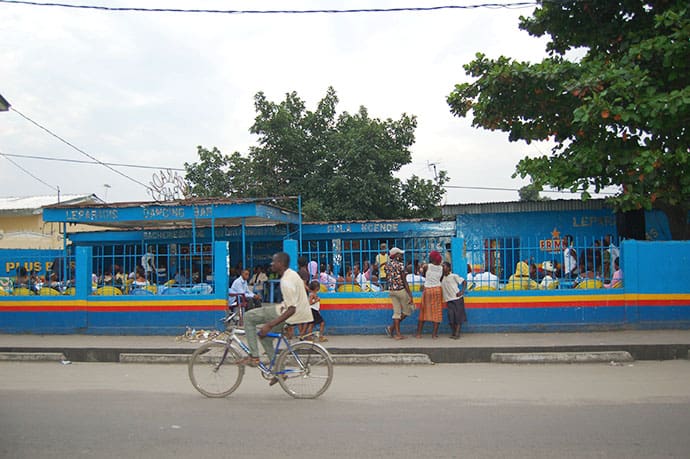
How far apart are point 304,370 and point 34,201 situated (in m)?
27.5

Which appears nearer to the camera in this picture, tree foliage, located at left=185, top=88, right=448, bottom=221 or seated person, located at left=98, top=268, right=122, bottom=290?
seated person, located at left=98, top=268, right=122, bottom=290

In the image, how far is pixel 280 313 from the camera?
6766mm

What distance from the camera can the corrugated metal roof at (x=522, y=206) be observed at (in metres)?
17.0

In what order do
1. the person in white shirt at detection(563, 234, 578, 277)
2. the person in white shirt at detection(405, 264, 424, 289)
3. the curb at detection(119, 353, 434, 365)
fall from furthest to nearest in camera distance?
the person in white shirt at detection(405, 264, 424, 289) < the person in white shirt at detection(563, 234, 578, 277) < the curb at detection(119, 353, 434, 365)

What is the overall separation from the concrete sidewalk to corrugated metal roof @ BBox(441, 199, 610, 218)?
6.75 meters

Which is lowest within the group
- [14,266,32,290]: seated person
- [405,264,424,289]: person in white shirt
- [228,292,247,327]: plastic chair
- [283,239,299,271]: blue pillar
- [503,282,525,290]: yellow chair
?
[228,292,247,327]: plastic chair

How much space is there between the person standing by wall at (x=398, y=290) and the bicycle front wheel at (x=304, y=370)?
4.15 m

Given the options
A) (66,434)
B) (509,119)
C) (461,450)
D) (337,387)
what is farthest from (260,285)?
(461,450)

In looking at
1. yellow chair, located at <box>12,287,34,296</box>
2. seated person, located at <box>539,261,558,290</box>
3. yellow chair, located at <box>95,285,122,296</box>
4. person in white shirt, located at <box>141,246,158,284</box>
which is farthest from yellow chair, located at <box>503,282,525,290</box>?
yellow chair, located at <box>12,287,34,296</box>

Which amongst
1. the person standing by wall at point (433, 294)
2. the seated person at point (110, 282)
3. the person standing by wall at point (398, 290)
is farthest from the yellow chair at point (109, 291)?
the person standing by wall at point (433, 294)

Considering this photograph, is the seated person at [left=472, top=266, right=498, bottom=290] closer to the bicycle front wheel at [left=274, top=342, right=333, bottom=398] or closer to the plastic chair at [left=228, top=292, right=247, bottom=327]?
the plastic chair at [left=228, top=292, right=247, bottom=327]

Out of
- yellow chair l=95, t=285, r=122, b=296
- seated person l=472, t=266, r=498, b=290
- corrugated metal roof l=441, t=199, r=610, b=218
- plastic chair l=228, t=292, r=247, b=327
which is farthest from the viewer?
corrugated metal roof l=441, t=199, r=610, b=218

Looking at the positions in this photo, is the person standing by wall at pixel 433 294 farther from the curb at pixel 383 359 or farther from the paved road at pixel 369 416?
the paved road at pixel 369 416

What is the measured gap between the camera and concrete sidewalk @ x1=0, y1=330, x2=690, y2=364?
9.51 metres
